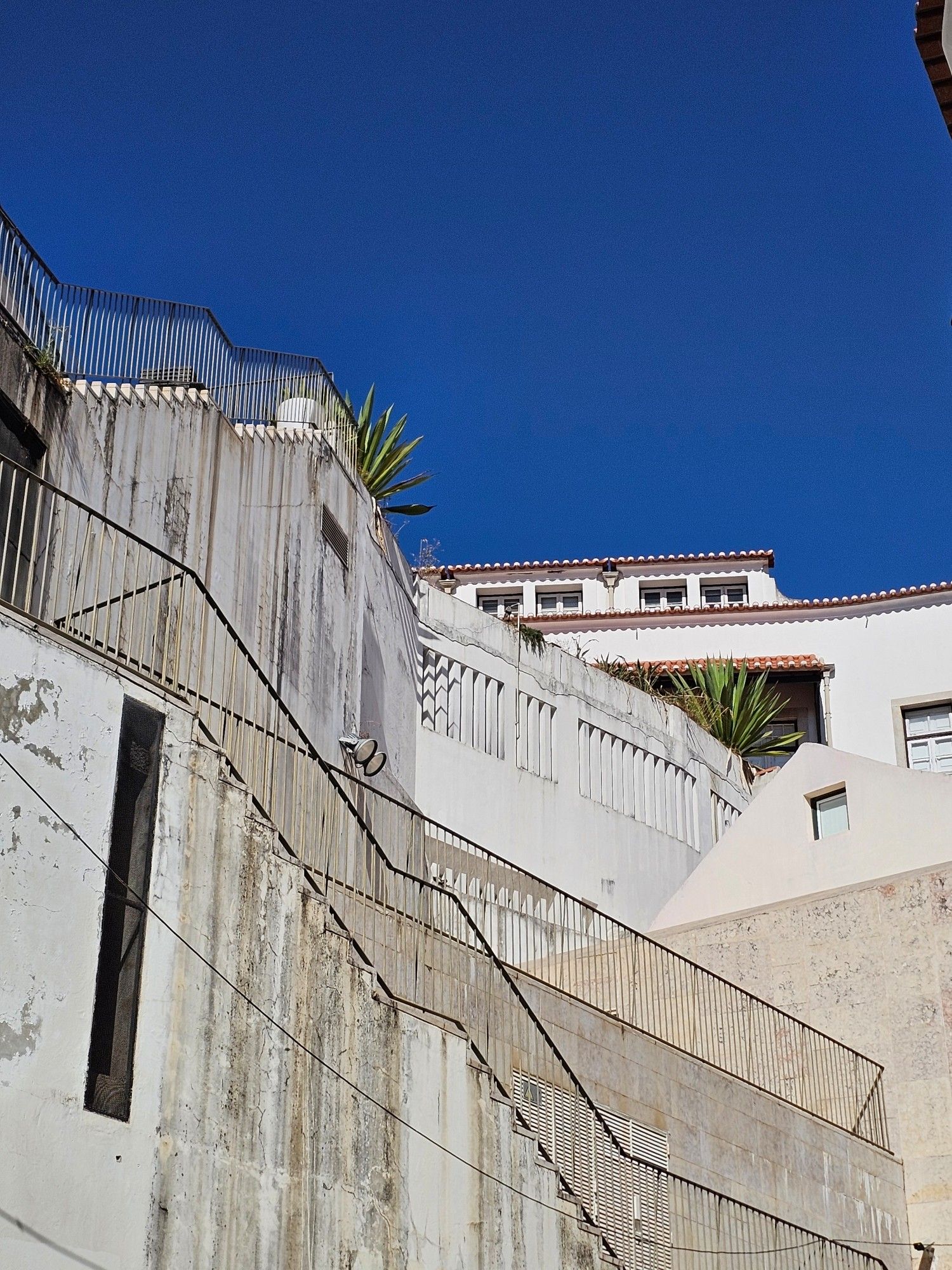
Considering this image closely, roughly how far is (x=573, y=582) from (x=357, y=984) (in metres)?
34.6

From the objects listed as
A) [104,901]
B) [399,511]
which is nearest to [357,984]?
[104,901]

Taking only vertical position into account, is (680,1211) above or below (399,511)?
below

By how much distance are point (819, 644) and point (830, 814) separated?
52.5 feet

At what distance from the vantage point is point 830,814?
25453 mm

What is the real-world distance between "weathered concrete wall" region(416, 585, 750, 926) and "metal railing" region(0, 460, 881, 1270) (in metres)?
10.6

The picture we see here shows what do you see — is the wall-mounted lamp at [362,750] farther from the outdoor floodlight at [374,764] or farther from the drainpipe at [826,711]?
the drainpipe at [826,711]

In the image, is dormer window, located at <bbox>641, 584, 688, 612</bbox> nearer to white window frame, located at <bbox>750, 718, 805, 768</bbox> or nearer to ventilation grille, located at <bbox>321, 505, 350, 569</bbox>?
white window frame, located at <bbox>750, 718, 805, 768</bbox>

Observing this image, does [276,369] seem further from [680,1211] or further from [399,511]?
[680,1211]

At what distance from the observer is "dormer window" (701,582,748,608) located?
156 feet

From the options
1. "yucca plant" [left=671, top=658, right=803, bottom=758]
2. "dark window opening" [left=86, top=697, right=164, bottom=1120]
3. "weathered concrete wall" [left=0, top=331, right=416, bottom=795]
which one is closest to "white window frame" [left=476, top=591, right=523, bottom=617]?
"yucca plant" [left=671, top=658, right=803, bottom=758]

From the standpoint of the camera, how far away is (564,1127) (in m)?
16.2

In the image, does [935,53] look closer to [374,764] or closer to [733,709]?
[374,764]

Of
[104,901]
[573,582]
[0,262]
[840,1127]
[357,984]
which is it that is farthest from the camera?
[573,582]

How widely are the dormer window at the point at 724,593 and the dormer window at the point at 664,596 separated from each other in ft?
1.87
